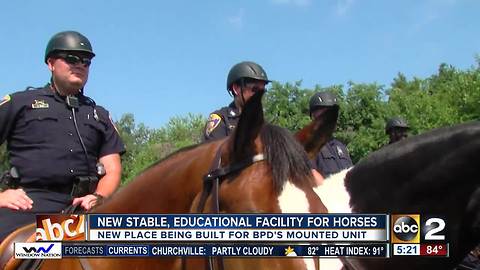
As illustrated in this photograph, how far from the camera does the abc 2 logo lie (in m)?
4.67

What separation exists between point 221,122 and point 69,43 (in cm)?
183

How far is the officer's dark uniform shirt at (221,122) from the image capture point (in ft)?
19.8

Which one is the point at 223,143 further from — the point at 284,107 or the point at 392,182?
the point at 284,107

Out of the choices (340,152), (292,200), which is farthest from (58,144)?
(340,152)

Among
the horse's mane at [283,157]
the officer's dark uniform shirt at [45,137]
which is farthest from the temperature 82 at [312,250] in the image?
the officer's dark uniform shirt at [45,137]

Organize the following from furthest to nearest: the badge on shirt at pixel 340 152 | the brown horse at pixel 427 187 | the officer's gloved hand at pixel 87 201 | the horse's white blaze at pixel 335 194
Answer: the badge on shirt at pixel 340 152
the horse's white blaze at pixel 335 194
the brown horse at pixel 427 187
the officer's gloved hand at pixel 87 201

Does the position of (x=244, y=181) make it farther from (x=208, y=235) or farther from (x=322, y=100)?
(x=322, y=100)

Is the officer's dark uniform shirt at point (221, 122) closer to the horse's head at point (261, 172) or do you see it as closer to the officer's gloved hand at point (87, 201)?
the officer's gloved hand at point (87, 201)

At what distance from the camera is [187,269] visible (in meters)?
3.28

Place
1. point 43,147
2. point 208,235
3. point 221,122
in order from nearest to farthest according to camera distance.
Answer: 1. point 208,235
2. point 43,147
3. point 221,122

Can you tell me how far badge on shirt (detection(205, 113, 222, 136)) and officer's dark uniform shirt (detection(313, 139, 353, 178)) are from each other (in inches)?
80.5

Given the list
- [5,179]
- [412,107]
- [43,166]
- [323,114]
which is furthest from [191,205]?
[412,107]

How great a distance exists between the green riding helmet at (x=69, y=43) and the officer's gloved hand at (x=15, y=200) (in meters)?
1.22

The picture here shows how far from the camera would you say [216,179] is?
124 inches
